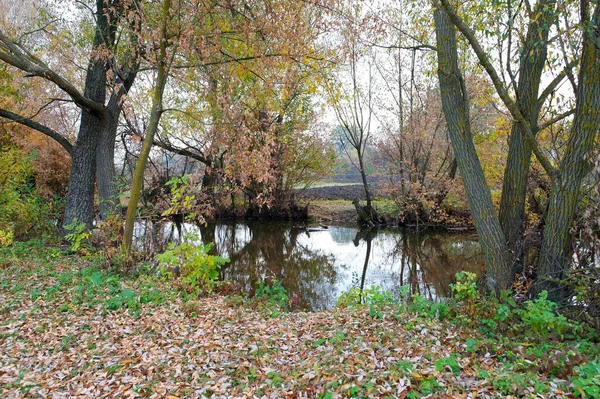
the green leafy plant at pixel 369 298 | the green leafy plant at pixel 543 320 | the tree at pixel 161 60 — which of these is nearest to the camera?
the green leafy plant at pixel 543 320

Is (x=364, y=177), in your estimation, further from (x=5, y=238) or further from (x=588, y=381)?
(x=588, y=381)

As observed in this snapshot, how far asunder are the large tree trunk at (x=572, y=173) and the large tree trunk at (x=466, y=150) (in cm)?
58

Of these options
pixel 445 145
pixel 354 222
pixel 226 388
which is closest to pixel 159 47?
pixel 226 388

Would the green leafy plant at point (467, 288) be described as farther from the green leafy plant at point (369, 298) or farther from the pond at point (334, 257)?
the pond at point (334, 257)

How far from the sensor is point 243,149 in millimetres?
7090

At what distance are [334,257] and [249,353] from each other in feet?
26.6

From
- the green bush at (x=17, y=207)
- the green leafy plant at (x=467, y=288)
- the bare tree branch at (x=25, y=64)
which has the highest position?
the bare tree branch at (x=25, y=64)

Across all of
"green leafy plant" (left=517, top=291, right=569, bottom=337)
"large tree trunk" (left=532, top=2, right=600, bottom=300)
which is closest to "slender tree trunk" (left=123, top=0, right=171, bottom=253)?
"large tree trunk" (left=532, top=2, right=600, bottom=300)

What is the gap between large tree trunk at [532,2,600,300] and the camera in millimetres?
4152

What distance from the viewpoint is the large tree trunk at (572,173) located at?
415 cm

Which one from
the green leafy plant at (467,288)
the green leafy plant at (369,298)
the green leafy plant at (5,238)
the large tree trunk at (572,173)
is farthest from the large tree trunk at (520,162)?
the green leafy plant at (5,238)

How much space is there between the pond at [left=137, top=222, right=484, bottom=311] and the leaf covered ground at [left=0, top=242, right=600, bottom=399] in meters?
2.09

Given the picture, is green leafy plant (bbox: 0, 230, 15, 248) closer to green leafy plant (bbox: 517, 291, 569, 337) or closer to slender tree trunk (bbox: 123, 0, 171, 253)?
slender tree trunk (bbox: 123, 0, 171, 253)

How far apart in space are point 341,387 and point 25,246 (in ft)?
25.5
